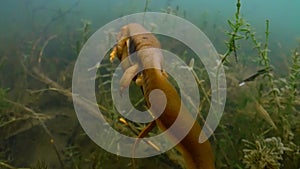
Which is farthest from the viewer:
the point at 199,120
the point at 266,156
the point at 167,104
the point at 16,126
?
the point at 16,126

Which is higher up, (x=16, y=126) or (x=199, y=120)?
(x=199, y=120)

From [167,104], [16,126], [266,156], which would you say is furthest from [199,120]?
[16,126]

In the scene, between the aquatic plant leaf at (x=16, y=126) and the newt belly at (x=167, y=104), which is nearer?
the newt belly at (x=167, y=104)

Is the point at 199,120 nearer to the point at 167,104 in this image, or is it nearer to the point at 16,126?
the point at 167,104

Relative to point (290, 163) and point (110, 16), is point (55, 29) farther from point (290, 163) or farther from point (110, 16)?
point (290, 163)

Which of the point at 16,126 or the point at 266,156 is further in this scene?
the point at 16,126

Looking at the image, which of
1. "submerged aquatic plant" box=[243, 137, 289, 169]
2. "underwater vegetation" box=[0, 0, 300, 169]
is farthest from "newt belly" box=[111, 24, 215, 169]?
"submerged aquatic plant" box=[243, 137, 289, 169]

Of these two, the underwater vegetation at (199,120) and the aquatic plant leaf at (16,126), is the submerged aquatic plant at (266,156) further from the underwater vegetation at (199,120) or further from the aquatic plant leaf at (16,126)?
the aquatic plant leaf at (16,126)

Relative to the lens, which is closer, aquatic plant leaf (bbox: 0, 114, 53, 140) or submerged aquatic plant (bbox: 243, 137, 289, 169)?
submerged aquatic plant (bbox: 243, 137, 289, 169)

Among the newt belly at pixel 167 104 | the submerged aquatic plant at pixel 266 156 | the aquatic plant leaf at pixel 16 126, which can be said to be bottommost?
the aquatic plant leaf at pixel 16 126

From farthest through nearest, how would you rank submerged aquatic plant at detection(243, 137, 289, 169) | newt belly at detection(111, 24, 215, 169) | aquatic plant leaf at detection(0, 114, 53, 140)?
aquatic plant leaf at detection(0, 114, 53, 140), submerged aquatic plant at detection(243, 137, 289, 169), newt belly at detection(111, 24, 215, 169)

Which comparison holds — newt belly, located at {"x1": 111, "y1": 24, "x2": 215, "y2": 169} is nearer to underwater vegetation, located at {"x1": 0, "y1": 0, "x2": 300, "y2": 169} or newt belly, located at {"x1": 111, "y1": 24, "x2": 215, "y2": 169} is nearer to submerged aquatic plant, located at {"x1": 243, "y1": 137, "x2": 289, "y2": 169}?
underwater vegetation, located at {"x1": 0, "y1": 0, "x2": 300, "y2": 169}

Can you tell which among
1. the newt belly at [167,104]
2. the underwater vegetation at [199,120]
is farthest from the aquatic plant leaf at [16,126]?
the newt belly at [167,104]
